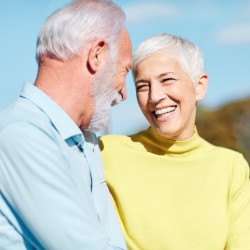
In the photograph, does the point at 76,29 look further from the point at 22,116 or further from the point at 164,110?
the point at 164,110

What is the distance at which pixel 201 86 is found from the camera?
3.67 metres

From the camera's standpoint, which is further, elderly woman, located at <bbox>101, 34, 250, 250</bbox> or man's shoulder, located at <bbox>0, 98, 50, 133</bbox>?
elderly woman, located at <bbox>101, 34, 250, 250</bbox>

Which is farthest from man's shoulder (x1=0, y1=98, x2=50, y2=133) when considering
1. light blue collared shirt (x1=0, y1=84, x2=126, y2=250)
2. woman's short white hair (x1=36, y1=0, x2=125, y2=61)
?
woman's short white hair (x1=36, y1=0, x2=125, y2=61)

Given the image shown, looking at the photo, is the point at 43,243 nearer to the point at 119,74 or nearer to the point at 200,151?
the point at 119,74

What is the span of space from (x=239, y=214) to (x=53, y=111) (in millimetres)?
1122

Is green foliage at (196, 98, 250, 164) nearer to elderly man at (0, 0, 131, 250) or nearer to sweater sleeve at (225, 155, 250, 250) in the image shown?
sweater sleeve at (225, 155, 250, 250)

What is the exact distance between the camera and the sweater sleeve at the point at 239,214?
11.0 ft

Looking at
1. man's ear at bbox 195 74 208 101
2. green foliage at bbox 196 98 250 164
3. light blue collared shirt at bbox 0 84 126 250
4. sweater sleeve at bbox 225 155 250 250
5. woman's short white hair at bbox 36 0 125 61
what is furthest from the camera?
green foliage at bbox 196 98 250 164

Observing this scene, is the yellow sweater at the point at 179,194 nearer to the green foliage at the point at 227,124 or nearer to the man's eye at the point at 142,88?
the man's eye at the point at 142,88

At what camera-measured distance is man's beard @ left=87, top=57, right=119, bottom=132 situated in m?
2.87

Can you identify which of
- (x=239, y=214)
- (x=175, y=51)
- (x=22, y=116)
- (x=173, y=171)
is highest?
(x=22, y=116)

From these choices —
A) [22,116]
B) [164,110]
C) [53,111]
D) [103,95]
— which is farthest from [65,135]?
[164,110]

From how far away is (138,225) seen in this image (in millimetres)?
3391

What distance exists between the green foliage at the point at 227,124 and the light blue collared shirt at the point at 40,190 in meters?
40.5
